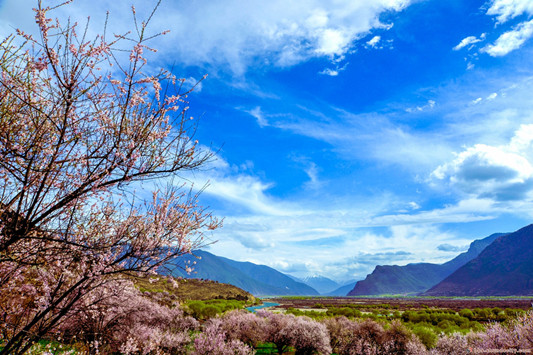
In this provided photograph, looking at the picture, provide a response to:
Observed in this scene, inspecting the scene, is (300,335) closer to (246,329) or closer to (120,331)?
(246,329)

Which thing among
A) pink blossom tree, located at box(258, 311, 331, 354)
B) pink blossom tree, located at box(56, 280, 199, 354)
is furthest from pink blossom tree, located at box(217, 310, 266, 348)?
pink blossom tree, located at box(56, 280, 199, 354)

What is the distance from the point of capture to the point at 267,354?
61.5ft

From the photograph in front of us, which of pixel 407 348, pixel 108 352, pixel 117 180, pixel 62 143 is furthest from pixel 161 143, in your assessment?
pixel 407 348

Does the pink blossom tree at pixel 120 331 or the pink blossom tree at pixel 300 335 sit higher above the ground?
the pink blossom tree at pixel 120 331

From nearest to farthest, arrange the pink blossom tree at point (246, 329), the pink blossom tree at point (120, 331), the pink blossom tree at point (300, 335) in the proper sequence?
the pink blossom tree at point (120, 331) < the pink blossom tree at point (300, 335) < the pink blossom tree at point (246, 329)

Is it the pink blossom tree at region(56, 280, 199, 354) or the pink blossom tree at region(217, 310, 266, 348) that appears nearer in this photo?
the pink blossom tree at region(56, 280, 199, 354)

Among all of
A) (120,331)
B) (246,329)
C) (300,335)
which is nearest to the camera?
(120,331)

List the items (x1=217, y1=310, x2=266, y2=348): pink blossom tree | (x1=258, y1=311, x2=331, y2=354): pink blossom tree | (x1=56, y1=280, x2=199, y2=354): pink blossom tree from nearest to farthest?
(x1=56, y1=280, x2=199, y2=354): pink blossom tree < (x1=258, y1=311, x2=331, y2=354): pink blossom tree < (x1=217, y1=310, x2=266, y2=348): pink blossom tree

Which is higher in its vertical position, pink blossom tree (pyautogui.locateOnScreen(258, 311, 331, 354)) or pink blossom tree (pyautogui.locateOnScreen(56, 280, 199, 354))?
pink blossom tree (pyautogui.locateOnScreen(56, 280, 199, 354))

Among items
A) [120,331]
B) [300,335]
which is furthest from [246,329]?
[120,331]

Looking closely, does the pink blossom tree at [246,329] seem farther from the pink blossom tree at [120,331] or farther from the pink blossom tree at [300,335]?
the pink blossom tree at [120,331]

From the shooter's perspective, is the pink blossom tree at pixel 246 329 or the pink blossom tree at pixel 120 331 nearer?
the pink blossom tree at pixel 120 331

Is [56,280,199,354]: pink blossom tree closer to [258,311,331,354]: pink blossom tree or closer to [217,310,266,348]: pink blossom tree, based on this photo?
[217,310,266,348]: pink blossom tree

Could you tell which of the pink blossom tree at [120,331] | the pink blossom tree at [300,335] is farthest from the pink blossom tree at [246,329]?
the pink blossom tree at [120,331]
